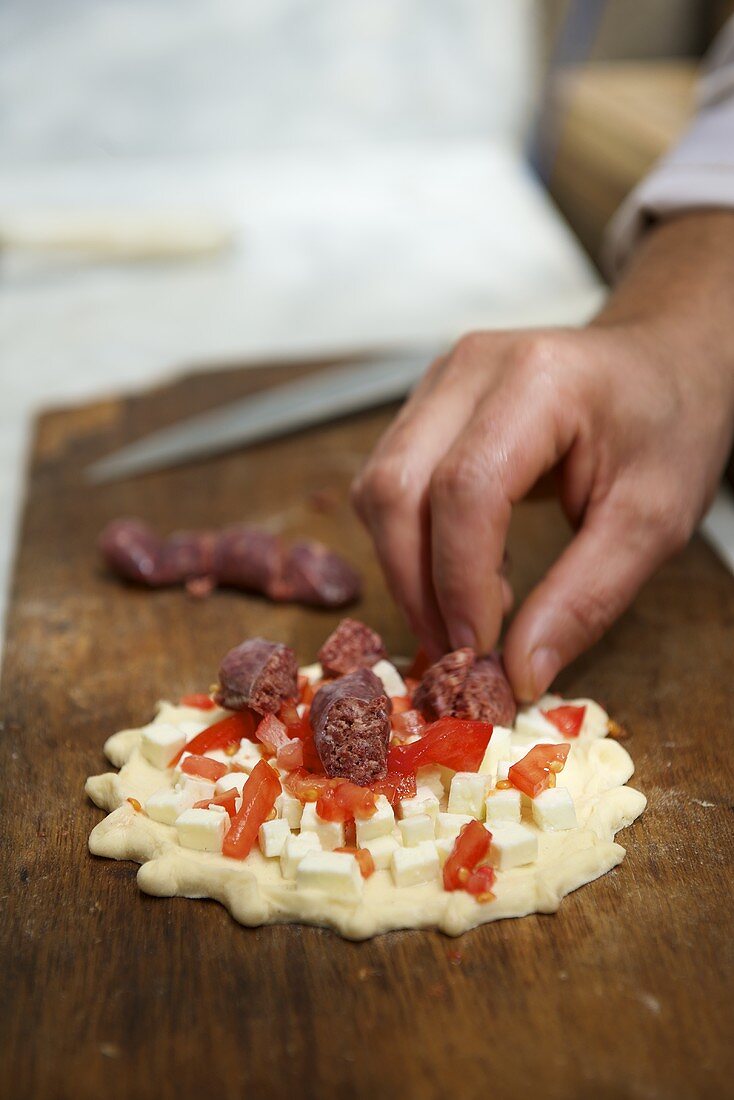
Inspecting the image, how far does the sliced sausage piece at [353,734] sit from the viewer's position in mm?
1521

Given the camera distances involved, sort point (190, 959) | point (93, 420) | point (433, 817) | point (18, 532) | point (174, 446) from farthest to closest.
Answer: point (93, 420), point (174, 446), point (18, 532), point (433, 817), point (190, 959)

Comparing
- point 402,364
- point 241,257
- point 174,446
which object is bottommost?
point 241,257

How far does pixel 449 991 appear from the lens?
4.43ft

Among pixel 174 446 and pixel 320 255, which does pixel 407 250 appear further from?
pixel 174 446

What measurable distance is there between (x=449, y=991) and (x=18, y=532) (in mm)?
1619

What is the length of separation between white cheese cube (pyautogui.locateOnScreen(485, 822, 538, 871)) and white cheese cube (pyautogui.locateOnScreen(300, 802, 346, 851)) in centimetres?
21

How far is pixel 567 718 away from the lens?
1760 mm

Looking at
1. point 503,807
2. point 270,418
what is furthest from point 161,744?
point 270,418

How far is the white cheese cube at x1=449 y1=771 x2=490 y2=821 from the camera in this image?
1.53 m

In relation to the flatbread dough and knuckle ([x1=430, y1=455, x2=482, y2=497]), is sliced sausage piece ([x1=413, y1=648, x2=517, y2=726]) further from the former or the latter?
knuckle ([x1=430, y1=455, x2=482, y2=497])

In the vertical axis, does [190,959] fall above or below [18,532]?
above

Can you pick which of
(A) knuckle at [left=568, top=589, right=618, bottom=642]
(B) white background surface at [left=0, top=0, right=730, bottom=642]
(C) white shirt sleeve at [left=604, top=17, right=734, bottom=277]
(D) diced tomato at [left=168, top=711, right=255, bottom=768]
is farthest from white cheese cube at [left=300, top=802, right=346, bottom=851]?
(B) white background surface at [left=0, top=0, right=730, bottom=642]

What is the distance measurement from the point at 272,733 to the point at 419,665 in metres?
0.33

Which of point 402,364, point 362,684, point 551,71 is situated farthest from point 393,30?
point 362,684
